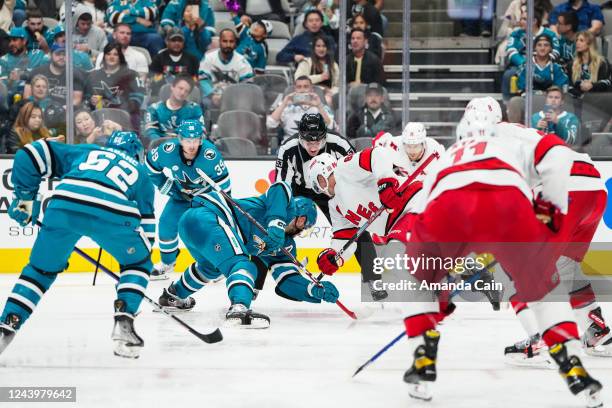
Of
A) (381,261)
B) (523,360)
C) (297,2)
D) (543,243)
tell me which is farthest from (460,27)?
(543,243)

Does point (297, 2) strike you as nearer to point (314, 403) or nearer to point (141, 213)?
point (141, 213)

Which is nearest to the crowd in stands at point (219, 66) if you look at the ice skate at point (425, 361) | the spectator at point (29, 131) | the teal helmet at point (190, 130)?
the spectator at point (29, 131)

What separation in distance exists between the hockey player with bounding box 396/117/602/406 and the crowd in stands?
390 centimetres

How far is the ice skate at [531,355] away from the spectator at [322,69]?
350 centimetres

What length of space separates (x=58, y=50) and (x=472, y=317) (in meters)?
3.61

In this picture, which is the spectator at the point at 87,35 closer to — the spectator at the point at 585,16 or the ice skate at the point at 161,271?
the ice skate at the point at 161,271

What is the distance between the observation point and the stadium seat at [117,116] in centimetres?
714

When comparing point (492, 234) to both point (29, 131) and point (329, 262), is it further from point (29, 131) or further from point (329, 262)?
point (29, 131)

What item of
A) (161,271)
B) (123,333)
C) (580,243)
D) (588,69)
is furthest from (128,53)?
(580,243)

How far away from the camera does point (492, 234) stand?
3.22 metres

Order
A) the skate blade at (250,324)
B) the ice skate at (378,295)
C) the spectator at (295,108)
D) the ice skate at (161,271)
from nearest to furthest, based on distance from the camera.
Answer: the skate blade at (250,324) → the ice skate at (378,295) → the ice skate at (161,271) → the spectator at (295,108)

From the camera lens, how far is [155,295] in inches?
237

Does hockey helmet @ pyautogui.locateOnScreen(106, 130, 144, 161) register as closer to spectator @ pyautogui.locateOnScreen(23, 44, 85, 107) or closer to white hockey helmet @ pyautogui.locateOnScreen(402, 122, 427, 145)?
white hockey helmet @ pyautogui.locateOnScreen(402, 122, 427, 145)

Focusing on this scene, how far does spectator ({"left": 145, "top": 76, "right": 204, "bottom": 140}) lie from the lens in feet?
23.5
